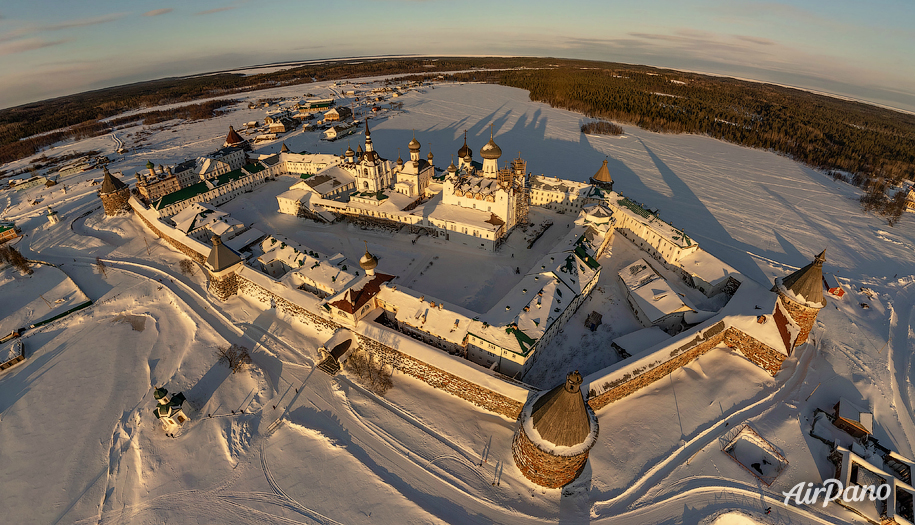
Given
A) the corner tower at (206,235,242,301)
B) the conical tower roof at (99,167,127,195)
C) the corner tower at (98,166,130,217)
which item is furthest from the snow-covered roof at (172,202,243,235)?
the corner tower at (98,166,130,217)

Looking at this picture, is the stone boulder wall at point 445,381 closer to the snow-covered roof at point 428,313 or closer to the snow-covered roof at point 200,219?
the snow-covered roof at point 428,313

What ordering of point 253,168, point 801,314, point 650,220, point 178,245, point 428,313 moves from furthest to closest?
point 253,168, point 178,245, point 650,220, point 428,313, point 801,314

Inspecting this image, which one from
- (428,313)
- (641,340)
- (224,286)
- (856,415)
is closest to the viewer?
(856,415)

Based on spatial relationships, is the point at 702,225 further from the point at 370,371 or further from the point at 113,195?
the point at 113,195

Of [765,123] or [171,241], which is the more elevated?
[765,123]

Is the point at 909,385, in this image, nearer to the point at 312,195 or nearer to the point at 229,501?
the point at 229,501

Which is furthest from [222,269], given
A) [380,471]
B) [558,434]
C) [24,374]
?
[558,434]

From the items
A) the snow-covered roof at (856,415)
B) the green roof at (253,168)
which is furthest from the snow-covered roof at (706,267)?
the green roof at (253,168)
